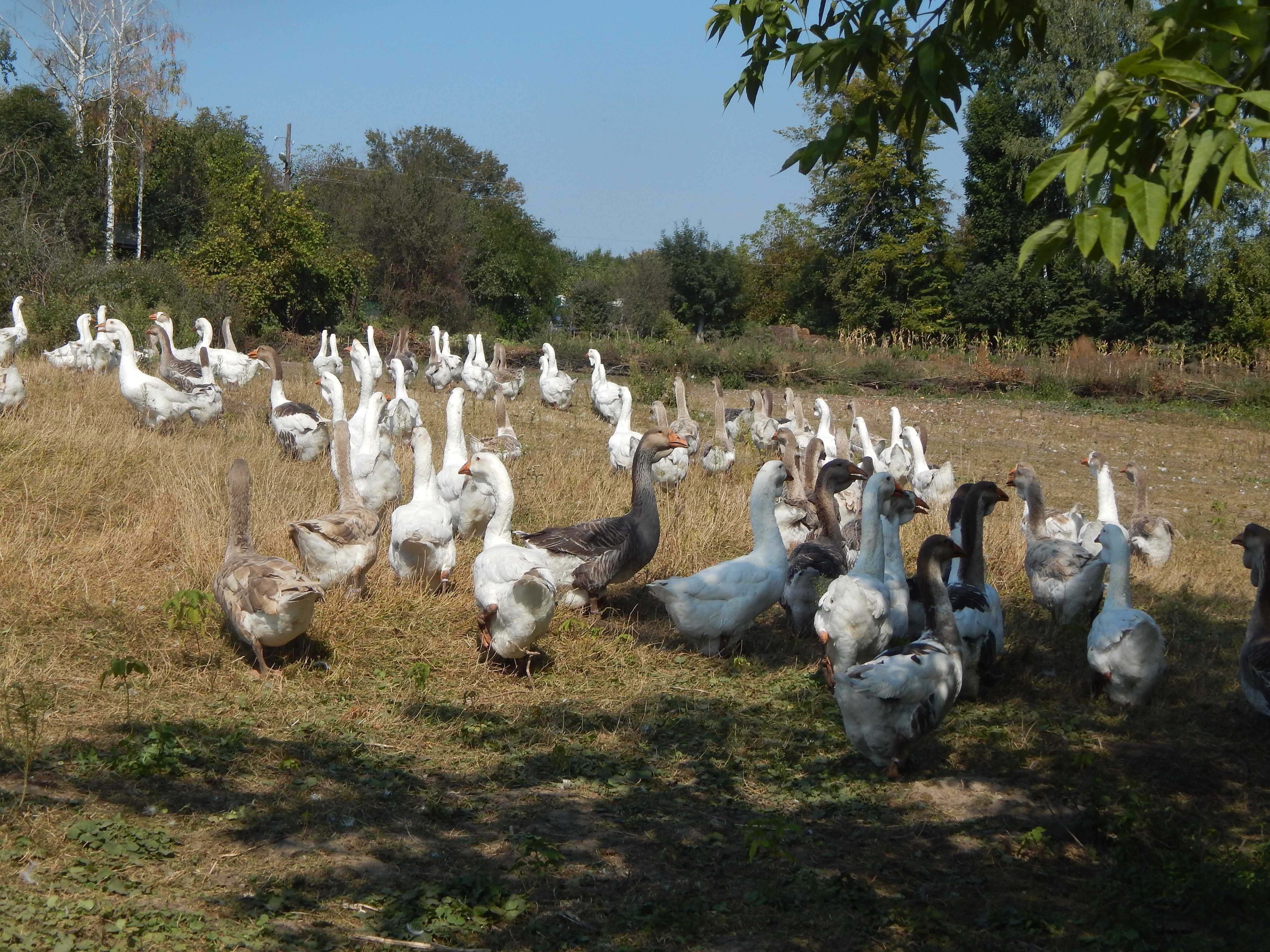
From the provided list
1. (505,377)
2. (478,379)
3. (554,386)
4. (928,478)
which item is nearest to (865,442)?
(928,478)

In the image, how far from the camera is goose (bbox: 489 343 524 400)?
2117 centimetres

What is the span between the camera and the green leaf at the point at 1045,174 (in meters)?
2.33

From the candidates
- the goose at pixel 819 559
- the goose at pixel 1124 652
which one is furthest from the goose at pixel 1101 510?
the goose at pixel 1124 652

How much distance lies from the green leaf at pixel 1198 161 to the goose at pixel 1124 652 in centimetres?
431

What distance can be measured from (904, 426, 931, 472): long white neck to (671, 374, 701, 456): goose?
9.11 feet

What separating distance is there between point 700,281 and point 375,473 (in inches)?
1626

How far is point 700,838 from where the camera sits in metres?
4.65

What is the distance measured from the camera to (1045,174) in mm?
2336

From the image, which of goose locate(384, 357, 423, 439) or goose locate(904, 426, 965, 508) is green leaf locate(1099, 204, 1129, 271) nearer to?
goose locate(904, 426, 965, 508)

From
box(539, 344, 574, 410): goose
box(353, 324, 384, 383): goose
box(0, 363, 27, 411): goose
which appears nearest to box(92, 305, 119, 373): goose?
box(353, 324, 384, 383): goose

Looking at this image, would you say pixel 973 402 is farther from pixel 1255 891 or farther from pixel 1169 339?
A: pixel 1255 891

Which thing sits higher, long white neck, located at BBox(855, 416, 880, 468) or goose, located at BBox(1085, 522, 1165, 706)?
long white neck, located at BBox(855, 416, 880, 468)

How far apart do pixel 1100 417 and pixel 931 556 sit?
1829 cm

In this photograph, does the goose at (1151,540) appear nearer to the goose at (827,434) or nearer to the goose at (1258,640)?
the goose at (827,434)
